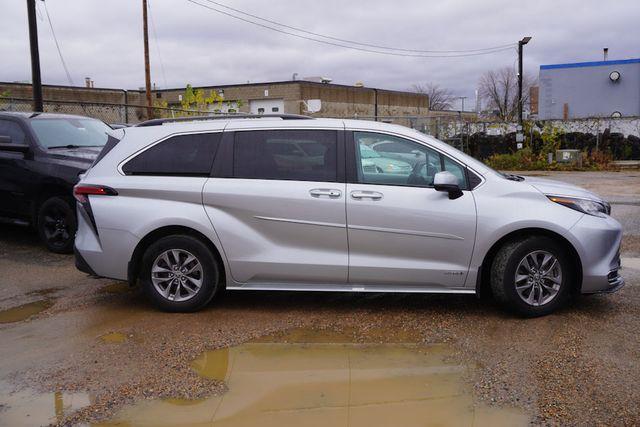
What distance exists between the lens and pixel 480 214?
5.21m

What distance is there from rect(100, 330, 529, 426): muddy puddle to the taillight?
191cm

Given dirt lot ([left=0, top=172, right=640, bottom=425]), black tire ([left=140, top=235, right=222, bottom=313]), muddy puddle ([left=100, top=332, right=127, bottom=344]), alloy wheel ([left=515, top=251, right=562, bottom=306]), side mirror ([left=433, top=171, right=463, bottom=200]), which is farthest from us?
black tire ([left=140, top=235, right=222, bottom=313])

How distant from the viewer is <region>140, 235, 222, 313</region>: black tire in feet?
17.9

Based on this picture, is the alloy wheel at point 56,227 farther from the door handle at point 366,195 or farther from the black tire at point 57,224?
the door handle at point 366,195

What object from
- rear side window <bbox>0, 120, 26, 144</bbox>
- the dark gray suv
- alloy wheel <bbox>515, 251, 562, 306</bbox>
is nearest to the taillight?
the dark gray suv

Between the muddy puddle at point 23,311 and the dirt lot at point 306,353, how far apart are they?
2cm

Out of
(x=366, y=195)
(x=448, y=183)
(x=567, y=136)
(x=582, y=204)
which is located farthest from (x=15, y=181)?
(x=567, y=136)

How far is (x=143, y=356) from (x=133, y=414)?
93cm

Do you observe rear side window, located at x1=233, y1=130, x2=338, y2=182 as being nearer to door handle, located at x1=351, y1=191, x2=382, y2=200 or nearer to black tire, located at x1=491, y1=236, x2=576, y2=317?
door handle, located at x1=351, y1=191, x2=382, y2=200

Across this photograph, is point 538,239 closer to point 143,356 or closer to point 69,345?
point 143,356

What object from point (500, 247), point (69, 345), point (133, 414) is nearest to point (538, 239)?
point (500, 247)

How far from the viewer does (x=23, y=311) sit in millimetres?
5898

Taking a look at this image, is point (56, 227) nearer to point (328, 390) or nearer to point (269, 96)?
point (328, 390)

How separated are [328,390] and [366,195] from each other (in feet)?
6.10
